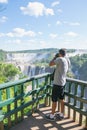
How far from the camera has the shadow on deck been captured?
4324mm

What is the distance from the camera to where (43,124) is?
14.6 feet

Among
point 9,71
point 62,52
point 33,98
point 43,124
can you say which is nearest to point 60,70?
point 62,52

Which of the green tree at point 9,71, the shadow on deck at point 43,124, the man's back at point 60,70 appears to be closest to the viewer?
the man's back at point 60,70

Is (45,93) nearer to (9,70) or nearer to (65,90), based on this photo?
(65,90)

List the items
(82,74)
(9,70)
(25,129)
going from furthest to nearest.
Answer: (82,74), (9,70), (25,129)

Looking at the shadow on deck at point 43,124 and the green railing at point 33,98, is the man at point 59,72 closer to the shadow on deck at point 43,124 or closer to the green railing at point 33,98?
the green railing at point 33,98

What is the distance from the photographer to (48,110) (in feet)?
17.0

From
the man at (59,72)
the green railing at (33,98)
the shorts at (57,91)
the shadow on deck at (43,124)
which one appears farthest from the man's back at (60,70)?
the shadow on deck at (43,124)

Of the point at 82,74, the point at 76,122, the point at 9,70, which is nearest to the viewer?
the point at 76,122

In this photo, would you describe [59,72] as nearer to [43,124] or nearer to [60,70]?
[60,70]

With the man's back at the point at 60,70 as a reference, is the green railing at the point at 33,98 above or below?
below

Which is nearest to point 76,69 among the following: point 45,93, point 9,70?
point 9,70

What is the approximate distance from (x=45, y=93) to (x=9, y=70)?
70.2 ft

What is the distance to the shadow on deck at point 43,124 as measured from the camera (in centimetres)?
432
